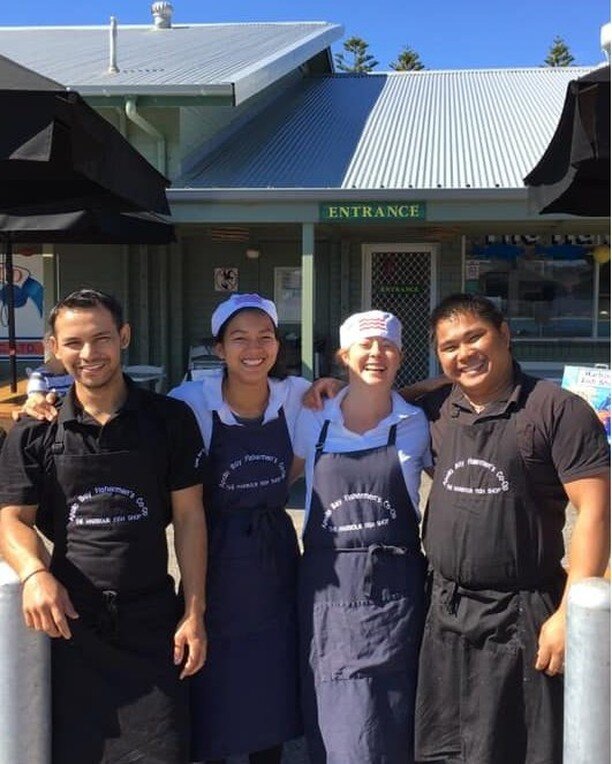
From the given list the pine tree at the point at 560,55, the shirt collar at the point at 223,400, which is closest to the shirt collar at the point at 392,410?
the shirt collar at the point at 223,400

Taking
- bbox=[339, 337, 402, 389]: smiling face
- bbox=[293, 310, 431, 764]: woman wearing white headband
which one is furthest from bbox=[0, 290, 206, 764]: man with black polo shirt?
bbox=[339, 337, 402, 389]: smiling face

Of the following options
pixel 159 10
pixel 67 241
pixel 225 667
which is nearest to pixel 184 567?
pixel 225 667

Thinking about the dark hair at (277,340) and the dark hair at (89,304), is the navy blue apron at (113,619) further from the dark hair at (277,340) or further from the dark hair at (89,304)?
the dark hair at (277,340)

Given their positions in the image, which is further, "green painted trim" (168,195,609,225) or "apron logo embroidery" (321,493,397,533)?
"green painted trim" (168,195,609,225)

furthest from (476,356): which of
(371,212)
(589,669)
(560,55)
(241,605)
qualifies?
(560,55)

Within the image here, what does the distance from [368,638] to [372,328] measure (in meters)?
0.93

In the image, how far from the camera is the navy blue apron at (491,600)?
2.28 m

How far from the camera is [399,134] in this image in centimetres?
1069

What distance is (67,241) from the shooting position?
7.45m

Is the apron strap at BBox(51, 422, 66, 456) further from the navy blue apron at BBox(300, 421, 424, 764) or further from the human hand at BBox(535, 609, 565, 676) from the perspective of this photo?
the human hand at BBox(535, 609, 565, 676)

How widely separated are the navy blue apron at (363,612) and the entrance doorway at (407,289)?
8.73 metres

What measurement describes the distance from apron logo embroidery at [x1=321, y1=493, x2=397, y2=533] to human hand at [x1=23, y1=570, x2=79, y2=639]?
2.65 ft

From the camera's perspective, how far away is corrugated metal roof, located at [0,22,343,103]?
9.19m

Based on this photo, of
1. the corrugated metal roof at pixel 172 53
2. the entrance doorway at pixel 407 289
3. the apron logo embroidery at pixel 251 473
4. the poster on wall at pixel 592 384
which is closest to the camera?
the apron logo embroidery at pixel 251 473
